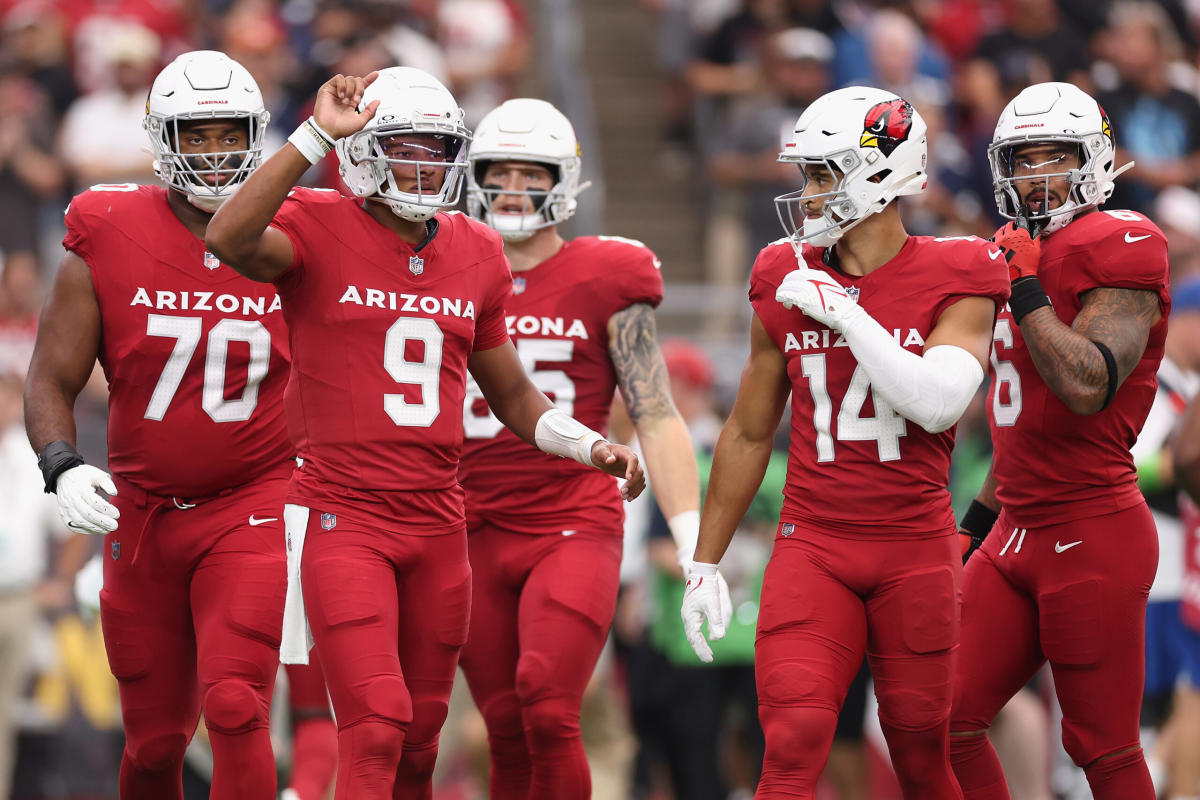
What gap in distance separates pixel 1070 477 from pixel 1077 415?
200 mm

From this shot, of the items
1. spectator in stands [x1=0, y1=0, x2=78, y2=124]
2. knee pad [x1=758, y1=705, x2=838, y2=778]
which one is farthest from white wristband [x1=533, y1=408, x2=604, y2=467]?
spectator in stands [x1=0, y1=0, x2=78, y2=124]

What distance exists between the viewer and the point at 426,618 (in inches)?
210

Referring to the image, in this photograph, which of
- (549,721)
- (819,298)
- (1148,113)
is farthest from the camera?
(1148,113)

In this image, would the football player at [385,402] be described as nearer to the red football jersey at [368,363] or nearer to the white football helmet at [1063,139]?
the red football jersey at [368,363]

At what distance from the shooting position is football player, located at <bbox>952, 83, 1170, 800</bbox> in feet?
18.3

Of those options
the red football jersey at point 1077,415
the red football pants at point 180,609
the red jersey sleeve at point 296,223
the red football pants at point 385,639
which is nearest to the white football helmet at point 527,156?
the red jersey sleeve at point 296,223

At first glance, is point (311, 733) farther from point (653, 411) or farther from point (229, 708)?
point (653, 411)

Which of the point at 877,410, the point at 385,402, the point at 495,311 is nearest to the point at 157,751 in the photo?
the point at 385,402

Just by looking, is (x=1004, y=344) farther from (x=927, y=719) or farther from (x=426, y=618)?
(x=426, y=618)

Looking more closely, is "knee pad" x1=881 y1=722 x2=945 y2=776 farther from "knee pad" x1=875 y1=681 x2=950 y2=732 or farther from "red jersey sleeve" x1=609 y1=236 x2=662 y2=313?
"red jersey sleeve" x1=609 y1=236 x2=662 y2=313

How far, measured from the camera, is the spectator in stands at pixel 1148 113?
38.8 feet

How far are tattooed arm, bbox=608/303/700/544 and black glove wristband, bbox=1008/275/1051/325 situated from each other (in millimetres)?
1347

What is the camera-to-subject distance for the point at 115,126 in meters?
11.4

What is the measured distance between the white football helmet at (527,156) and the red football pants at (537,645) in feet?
3.66
